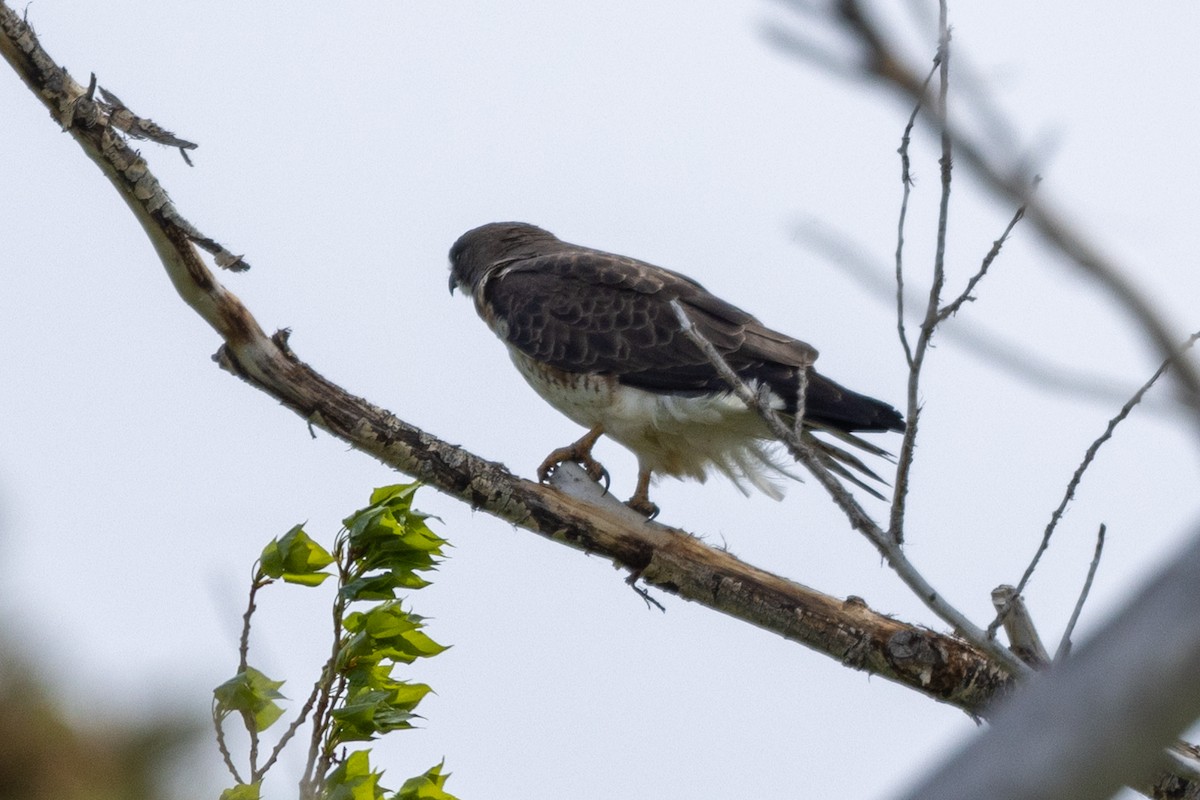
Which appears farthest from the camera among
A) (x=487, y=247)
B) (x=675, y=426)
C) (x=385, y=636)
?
(x=487, y=247)

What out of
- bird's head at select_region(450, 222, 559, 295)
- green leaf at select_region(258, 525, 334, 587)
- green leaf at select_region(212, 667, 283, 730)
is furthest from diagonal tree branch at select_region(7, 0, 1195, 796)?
bird's head at select_region(450, 222, 559, 295)

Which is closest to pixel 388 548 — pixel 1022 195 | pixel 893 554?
pixel 893 554

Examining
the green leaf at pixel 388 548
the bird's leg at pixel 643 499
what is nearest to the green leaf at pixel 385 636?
the green leaf at pixel 388 548

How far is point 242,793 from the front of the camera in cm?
327

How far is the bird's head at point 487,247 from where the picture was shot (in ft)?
29.0

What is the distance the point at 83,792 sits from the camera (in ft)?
5.56

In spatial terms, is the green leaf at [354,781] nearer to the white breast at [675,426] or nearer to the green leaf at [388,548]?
the green leaf at [388,548]

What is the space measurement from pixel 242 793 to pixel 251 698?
382 millimetres

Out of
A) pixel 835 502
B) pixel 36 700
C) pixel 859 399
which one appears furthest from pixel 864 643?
pixel 36 700

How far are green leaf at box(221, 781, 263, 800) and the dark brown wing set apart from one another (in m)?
4.11

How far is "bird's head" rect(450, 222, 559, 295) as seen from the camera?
29.0 feet

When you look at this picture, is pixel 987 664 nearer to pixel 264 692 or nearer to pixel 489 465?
pixel 489 465

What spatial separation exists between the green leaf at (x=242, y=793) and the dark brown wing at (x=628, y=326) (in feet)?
13.5

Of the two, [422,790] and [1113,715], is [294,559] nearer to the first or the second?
[422,790]
